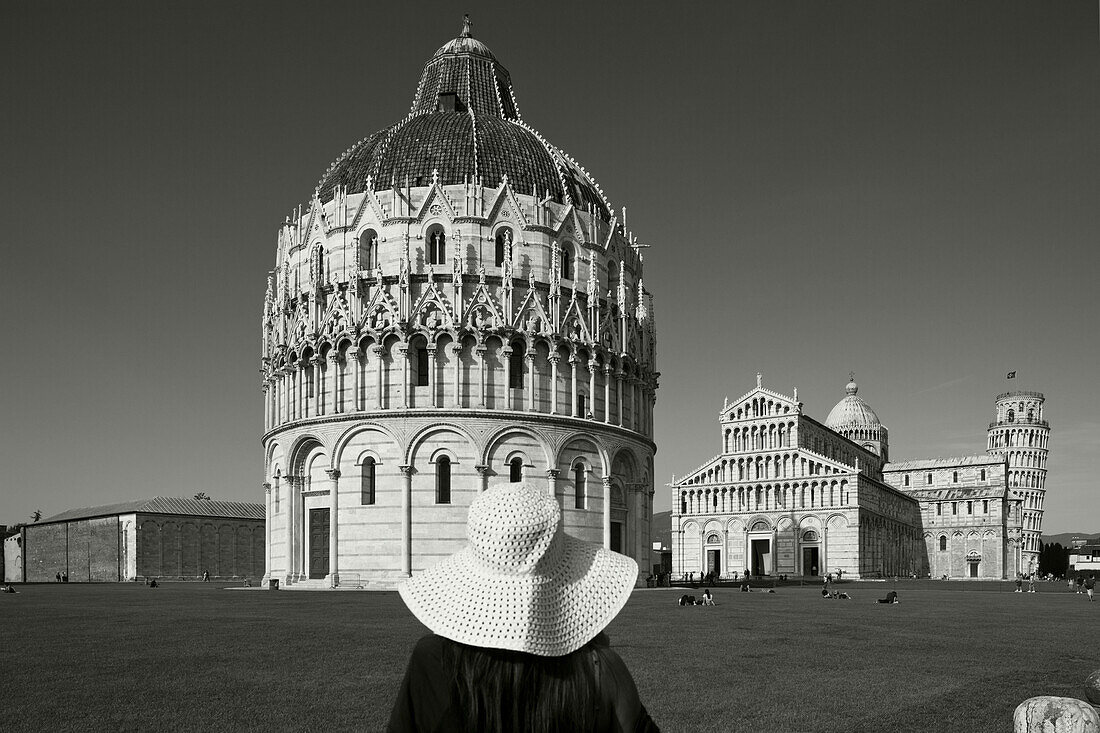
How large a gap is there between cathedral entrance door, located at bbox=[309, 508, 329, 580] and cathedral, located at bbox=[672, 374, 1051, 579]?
56520mm

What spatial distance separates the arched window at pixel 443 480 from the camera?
154 ft

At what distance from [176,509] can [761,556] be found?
54.4m

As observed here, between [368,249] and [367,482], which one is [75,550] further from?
[368,249]

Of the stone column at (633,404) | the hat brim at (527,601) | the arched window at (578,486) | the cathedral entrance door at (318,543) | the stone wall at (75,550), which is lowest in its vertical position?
the stone wall at (75,550)

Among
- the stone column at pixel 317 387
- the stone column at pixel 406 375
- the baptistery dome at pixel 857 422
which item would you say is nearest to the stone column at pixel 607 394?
the stone column at pixel 406 375

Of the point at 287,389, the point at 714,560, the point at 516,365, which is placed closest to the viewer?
the point at 516,365

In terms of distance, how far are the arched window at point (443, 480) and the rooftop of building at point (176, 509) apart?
43.3 meters

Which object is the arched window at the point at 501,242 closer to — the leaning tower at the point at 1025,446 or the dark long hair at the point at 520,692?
the dark long hair at the point at 520,692

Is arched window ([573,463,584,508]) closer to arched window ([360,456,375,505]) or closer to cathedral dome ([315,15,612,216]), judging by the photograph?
arched window ([360,456,375,505])

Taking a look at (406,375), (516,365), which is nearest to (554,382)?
(516,365)

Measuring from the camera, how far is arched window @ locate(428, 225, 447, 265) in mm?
49750

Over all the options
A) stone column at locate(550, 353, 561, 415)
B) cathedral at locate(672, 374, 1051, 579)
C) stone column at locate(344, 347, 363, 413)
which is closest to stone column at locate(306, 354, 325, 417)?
stone column at locate(344, 347, 363, 413)

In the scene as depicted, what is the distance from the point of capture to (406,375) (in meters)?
47.6

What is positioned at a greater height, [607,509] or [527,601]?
[527,601]
